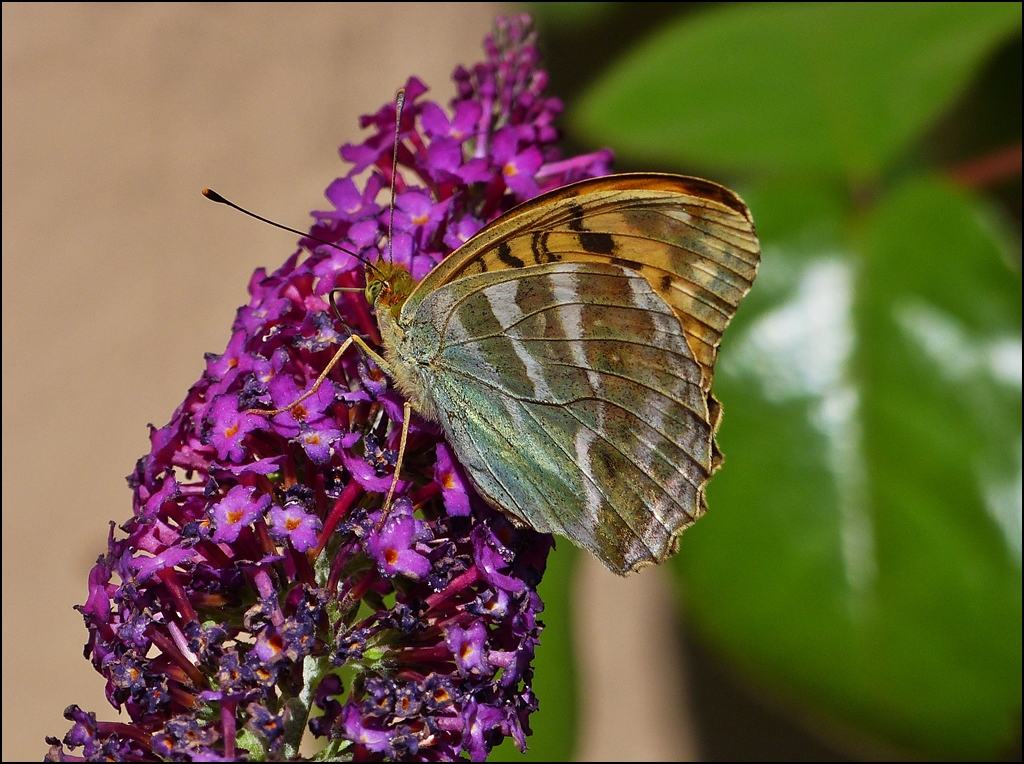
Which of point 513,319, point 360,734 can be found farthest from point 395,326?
point 360,734

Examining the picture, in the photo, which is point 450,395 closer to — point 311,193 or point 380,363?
point 380,363

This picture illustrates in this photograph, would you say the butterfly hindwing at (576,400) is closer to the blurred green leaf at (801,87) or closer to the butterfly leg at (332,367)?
the butterfly leg at (332,367)

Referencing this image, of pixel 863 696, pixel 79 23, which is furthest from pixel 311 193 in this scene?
pixel 863 696

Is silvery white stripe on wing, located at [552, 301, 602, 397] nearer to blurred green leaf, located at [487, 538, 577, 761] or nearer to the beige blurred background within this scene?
blurred green leaf, located at [487, 538, 577, 761]

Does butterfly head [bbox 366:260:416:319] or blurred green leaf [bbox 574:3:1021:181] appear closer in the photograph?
butterfly head [bbox 366:260:416:319]

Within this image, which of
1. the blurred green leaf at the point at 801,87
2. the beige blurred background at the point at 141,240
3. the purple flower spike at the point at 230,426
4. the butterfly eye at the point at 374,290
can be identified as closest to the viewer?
the purple flower spike at the point at 230,426

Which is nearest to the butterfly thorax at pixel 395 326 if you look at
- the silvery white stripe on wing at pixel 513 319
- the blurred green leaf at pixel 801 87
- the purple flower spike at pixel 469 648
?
the silvery white stripe on wing at pixel 513 319

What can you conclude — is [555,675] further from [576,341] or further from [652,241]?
[652,241]

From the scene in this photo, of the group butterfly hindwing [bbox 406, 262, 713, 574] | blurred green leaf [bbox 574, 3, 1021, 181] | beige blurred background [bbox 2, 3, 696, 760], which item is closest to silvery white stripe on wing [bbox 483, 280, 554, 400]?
butterfly hindwing [bbox 406, 262, 713, 574]
